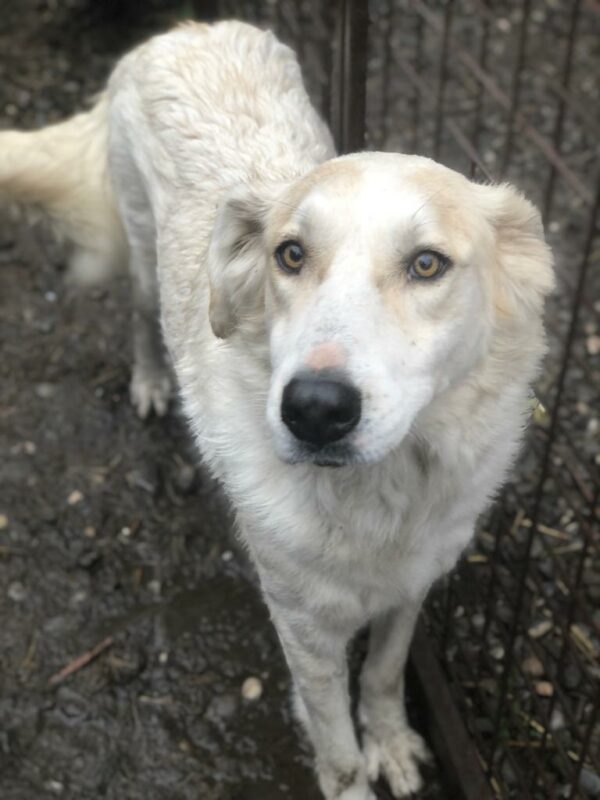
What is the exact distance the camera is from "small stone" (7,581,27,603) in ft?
12.1

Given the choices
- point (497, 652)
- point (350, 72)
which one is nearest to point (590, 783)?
point (497, 652)

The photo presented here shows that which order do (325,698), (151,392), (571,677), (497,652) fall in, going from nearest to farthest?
(325,698), (571,677), (497,652), (151,392)

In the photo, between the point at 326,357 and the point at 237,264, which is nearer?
the point at 326,357

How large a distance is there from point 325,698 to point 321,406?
1.26 metres

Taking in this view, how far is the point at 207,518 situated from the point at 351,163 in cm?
203

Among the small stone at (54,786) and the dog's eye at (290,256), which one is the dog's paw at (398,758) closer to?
the small stone at (54,786)

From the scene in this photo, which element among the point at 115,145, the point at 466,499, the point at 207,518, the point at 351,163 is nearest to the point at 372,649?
the point at 466,499

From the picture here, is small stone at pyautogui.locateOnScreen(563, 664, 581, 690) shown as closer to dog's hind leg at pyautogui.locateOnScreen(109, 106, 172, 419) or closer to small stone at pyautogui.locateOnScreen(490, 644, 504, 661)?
small stone at pyautogui.locateOnScreen(490, 644, 504, 661)

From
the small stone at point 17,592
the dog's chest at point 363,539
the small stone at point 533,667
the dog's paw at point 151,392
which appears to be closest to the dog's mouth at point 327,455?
the dog's chest at point 363,539

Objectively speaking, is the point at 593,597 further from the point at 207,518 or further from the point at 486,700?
the point at 207,518

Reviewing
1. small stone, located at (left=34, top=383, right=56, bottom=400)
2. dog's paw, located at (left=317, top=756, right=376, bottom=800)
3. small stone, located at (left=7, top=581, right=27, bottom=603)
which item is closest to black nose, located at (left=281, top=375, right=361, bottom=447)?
dog's paw, located at (left=317, top=756, right=376, bottom=800)

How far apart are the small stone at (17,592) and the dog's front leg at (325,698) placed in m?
1.15

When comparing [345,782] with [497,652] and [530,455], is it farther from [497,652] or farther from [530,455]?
[530,455]

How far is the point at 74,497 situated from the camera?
4020 millimetres
